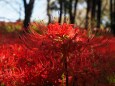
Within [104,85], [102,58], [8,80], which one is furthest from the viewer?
[102,58]

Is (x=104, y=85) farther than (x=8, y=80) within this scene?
Yes

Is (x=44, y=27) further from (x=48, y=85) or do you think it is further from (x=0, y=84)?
(x=0, y=84)

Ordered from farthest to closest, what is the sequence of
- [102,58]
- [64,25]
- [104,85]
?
[102,58], [104,85], [64,25]

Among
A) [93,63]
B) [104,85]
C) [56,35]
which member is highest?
[56,35]

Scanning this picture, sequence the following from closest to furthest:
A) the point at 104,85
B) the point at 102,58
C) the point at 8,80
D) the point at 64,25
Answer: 1. the point at 64,25
2. the point at 8,80
3. the point at 104,85
4. the point at 102,58

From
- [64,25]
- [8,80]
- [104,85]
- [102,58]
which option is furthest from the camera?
[102,58]

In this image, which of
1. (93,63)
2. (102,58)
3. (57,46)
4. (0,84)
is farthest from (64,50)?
(102,58)

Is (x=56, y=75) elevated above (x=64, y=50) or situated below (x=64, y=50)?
below

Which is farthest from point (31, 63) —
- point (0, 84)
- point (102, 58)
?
point (102, 58)

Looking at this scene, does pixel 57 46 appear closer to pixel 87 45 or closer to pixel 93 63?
pixel 87 45
